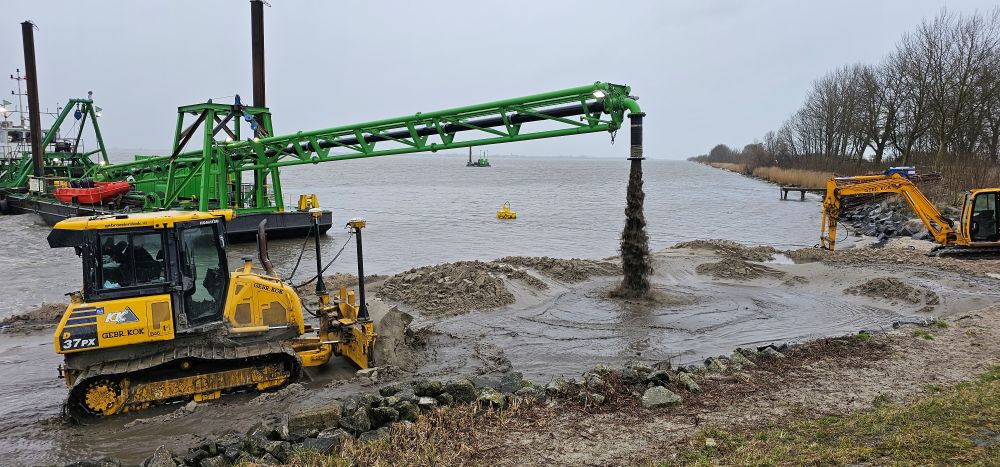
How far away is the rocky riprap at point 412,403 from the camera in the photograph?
6121 millimetres

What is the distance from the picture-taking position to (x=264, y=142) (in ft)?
70.0

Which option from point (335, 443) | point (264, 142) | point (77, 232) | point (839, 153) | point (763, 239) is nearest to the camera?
point (335, 443)

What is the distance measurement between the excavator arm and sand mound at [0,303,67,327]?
21.0 metres

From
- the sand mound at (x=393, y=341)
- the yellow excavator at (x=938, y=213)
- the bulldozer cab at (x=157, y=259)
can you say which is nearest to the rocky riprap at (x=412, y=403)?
the sand mound at (x=393, y=341)

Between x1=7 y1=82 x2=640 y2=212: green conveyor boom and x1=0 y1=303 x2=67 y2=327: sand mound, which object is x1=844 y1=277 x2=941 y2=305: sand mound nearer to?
x1=7 y1=82 x2=640 y2=212: green conveyor boom

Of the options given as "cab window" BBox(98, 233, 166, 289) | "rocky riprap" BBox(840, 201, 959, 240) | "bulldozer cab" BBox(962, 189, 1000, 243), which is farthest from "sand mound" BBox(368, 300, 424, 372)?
"rocky riprap" BBox(840, 201, 959, 240)

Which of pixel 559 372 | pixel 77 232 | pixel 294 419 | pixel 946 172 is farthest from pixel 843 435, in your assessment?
pixel 946 172

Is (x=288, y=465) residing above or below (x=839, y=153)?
below

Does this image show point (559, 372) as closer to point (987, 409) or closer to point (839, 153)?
point (987, 409)

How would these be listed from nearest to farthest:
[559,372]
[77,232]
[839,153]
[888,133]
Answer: [77,232]
[559,372]
[888,133]
[839,153]

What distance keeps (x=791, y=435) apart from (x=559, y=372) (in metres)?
3.91

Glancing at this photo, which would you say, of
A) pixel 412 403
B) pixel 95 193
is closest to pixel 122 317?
pixel 412 403

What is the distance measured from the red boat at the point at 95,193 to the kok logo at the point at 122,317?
2592 cm

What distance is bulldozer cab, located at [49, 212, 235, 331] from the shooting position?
24.0 ft
